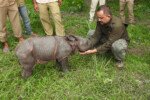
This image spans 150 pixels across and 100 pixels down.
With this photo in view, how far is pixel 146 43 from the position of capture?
8430mm

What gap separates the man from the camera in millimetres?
6572

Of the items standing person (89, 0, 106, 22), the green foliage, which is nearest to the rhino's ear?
standing person (89, 0, 106, 22)

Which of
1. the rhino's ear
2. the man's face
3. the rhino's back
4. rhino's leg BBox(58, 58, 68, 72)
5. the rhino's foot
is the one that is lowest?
the rhino's foot

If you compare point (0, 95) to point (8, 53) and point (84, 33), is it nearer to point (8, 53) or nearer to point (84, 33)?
point (8, 53)

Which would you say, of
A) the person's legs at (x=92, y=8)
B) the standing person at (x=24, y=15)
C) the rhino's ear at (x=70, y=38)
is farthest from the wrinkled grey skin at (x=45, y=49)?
the person's legs at (x=92, y=8)

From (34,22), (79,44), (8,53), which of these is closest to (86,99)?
(79,44)

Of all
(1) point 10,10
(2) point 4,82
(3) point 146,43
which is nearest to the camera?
(2) point 4,82

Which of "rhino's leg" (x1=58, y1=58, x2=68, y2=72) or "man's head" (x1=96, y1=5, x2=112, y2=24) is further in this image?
"rhino's leg" (x1=58, y1=58, x2=68, y2=72)

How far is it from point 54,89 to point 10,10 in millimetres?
2464

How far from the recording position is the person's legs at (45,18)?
803 centimetres

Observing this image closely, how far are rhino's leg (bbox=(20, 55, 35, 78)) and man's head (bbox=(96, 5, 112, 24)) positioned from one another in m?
1.58

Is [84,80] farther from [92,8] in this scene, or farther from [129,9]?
[129,9]

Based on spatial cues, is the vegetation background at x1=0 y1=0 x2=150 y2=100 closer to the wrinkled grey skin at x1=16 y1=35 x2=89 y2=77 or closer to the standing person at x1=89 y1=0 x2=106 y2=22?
the wrinkled grey skin at x1=16 y1=35 x2=89 y2=77

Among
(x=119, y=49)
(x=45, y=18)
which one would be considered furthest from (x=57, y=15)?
(x=119, y=49)
